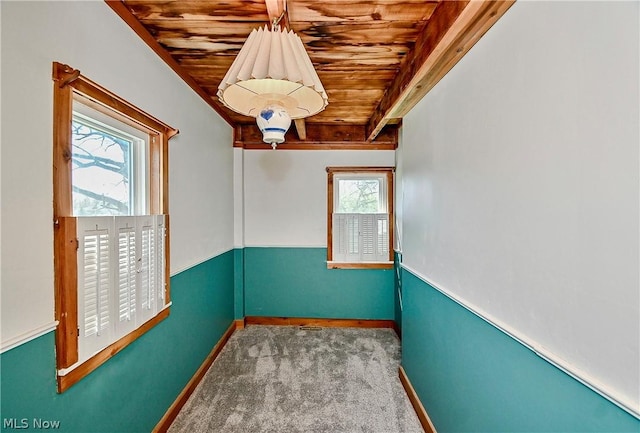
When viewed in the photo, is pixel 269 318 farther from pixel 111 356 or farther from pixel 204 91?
pixel 204 91

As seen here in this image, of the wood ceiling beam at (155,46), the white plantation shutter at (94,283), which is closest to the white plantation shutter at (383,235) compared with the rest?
the wood ceiling beam at (155,46)

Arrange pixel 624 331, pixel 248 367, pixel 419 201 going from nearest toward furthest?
pixel 624 331
pixel 419 201
pixel 248 367

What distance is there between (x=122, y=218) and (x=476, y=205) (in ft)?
5.42

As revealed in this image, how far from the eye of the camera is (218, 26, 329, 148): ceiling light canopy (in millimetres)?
932

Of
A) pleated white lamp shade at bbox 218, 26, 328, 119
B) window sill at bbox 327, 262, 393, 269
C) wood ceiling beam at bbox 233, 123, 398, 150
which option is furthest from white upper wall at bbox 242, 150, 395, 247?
pleated white lamp shade at bbox 218, 26, 328, 119

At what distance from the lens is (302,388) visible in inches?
87.8

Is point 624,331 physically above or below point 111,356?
above

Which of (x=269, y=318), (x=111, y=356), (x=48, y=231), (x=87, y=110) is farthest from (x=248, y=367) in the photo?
(x=87, y=110)

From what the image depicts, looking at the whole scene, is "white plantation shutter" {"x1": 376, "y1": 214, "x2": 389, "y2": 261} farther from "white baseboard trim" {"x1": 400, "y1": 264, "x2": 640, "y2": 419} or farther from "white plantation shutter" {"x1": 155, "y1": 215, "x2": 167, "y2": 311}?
"white plantation shutter" {"x1": 155, "y1": 215, "x2": 167, "y2": 311}

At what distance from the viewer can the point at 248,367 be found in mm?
2516

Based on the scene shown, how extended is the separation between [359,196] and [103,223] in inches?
104

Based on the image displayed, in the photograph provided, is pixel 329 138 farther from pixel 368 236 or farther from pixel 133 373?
pixel 133 373

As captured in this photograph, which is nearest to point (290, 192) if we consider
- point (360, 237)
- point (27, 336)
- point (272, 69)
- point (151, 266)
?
point (360, 237)

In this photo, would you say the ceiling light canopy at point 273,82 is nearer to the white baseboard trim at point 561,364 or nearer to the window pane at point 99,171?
the window pane at point 99,171
